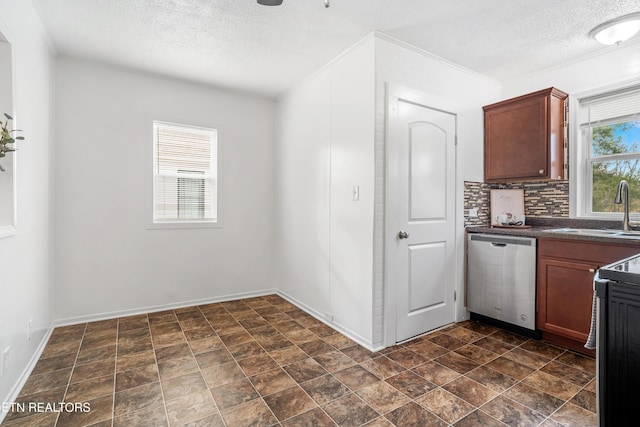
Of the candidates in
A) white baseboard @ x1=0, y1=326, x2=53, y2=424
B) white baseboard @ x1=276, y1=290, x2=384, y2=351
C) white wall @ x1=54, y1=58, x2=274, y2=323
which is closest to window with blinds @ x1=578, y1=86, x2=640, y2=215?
white baseboard @ x1=276, y1=290, x2=384, y2=351

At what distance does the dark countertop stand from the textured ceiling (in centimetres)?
151

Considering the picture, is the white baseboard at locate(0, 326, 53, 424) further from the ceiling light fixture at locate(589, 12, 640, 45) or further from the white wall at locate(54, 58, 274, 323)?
the ceiling light fixture at locate(589, 12, 640, 45)

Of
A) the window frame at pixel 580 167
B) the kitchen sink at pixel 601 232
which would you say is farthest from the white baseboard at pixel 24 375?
the window frame at pixel 580 167

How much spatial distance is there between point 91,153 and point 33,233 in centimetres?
110

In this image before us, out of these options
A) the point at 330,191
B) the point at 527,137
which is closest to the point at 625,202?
the point at 527,137

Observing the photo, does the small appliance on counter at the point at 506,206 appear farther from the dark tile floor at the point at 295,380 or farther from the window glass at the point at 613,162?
the dark tile floor at the point at 295,380

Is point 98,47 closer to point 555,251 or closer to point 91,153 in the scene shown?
point 91,153

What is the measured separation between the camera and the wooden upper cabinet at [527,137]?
2861 mm

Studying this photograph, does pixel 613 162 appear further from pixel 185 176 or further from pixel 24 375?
pixel 24 375

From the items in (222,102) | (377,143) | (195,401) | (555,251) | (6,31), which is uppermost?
(222,102)

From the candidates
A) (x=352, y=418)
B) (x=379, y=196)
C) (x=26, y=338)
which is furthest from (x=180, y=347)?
(x=379, y=196)

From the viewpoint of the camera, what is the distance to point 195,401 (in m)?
1.86

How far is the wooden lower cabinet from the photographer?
91.6 inches

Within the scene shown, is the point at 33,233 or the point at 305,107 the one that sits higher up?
the point at 305,107
